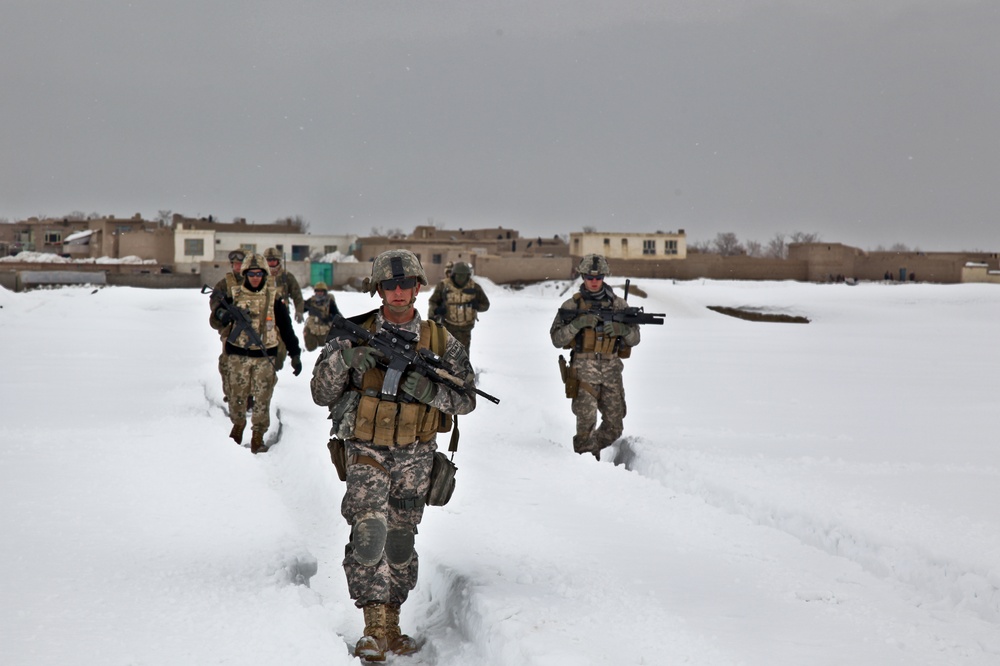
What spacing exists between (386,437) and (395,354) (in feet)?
1.41

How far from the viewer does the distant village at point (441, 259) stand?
5716 cm

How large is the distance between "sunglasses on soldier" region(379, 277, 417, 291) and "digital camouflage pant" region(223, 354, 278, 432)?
481 cm

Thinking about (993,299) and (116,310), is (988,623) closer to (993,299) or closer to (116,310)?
(116,310)

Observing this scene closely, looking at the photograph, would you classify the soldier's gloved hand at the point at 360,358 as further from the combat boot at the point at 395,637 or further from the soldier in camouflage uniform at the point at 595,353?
the soldier in camouflage uniform at the point at 595,353

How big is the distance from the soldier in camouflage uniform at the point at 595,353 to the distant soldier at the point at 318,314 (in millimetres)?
8805

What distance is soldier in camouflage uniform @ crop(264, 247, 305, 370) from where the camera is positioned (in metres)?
10.1

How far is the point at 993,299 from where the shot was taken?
4625cm

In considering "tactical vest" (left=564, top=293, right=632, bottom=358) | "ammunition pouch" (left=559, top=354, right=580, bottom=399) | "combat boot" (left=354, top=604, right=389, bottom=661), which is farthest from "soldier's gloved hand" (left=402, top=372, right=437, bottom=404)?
"ammunition pouch" (left=559, top=354, right=580, bottom=399)

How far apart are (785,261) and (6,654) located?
197 ft

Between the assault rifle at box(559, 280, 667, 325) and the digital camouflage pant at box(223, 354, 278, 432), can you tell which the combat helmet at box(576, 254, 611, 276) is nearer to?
the assault rifle at box(559, 280, 667, 325)

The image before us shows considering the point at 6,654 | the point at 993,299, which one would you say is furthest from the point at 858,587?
the point at 993,299

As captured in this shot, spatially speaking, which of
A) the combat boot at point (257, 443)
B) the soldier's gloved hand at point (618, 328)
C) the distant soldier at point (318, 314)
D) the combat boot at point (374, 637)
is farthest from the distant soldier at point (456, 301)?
the combat boot at point (374, 637)

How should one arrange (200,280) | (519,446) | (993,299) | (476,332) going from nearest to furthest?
(519,446) < (476,332) < (993,299) < (200,280)

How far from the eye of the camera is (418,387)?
5035 mm
